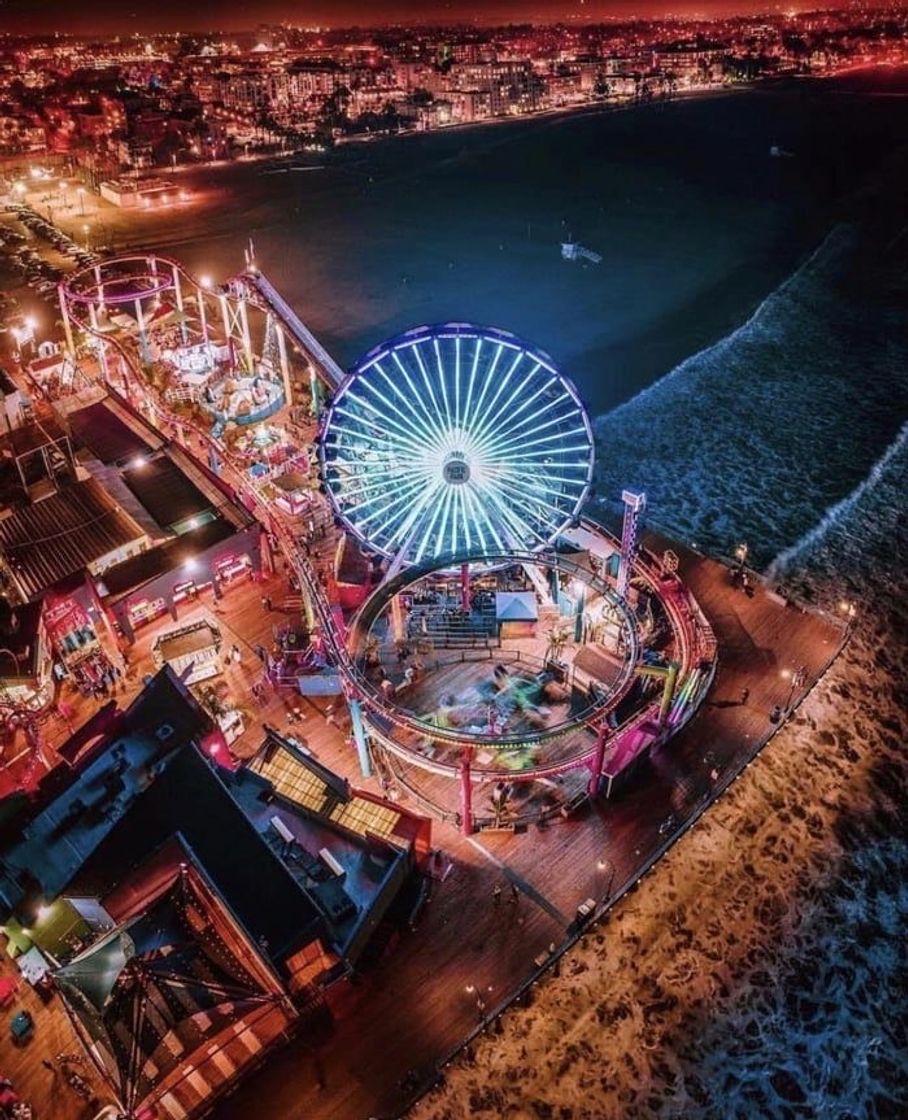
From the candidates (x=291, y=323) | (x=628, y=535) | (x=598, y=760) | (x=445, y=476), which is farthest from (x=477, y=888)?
(x=291, y=323)

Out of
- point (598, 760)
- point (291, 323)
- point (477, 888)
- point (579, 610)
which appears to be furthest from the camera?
point (291, 323)

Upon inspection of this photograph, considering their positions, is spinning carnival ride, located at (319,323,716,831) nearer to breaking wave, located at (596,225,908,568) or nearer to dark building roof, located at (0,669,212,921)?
dark building roof, located at (0,669,212,921)

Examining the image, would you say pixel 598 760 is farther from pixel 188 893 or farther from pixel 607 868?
pixel 188 893

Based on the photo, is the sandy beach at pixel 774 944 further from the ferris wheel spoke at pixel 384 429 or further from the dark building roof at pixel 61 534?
the dark building roof at pixel 61 534

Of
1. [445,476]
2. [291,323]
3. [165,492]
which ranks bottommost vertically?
[165,492]

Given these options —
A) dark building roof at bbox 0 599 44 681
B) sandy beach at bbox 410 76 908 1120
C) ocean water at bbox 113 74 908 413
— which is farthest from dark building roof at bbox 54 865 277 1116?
ocean water at bbox 113 74 908 413

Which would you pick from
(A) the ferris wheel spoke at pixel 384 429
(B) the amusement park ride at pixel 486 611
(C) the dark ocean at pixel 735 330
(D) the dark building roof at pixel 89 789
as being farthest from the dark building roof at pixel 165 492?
(C) the dark ocean at pixel 735 330
